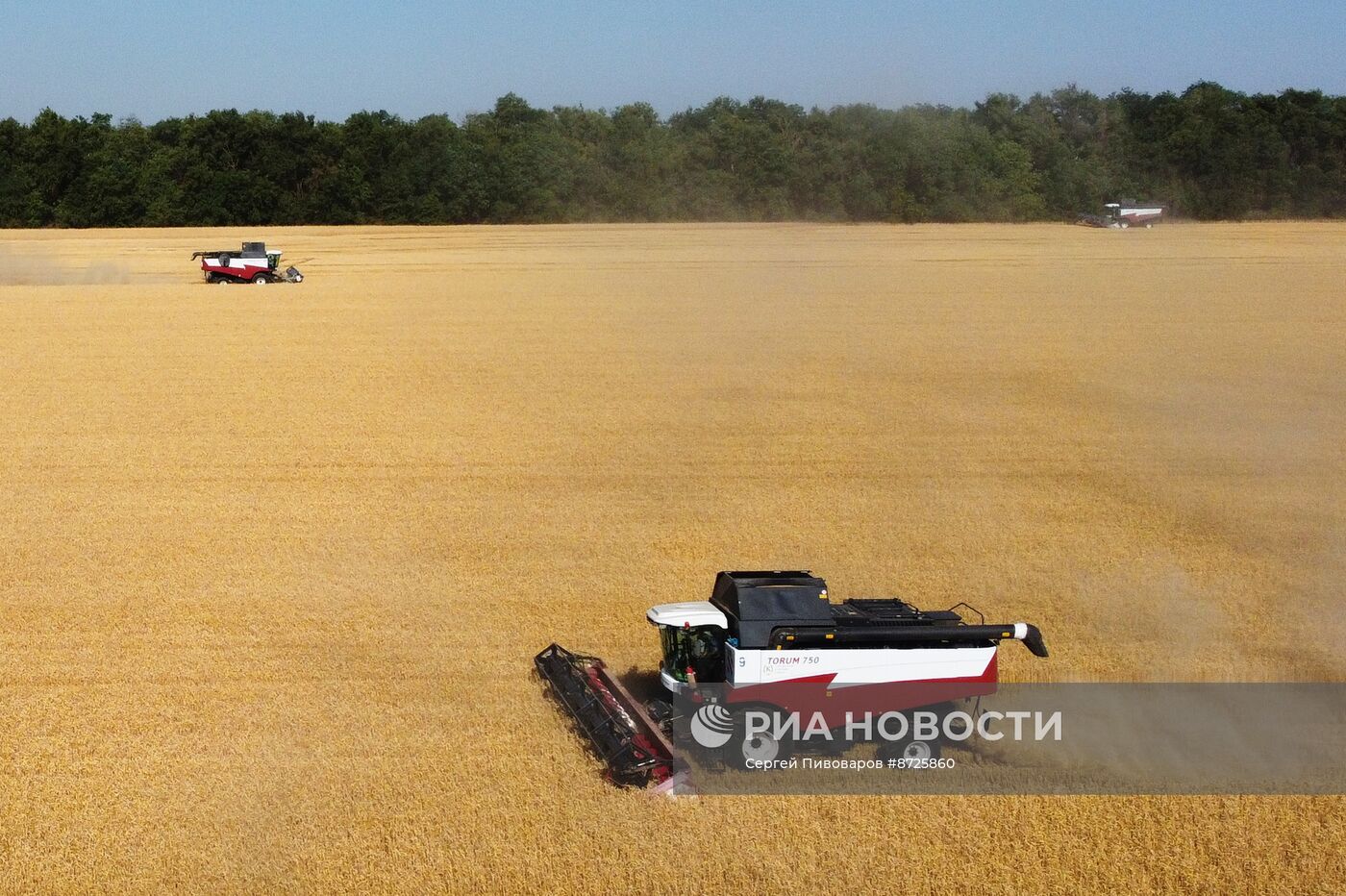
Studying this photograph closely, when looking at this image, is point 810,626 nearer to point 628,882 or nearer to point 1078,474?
point 628,882

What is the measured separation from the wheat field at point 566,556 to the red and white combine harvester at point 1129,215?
46288 millimetres

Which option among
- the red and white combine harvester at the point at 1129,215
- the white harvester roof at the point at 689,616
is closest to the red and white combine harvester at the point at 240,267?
the white harvester roof at the point at 689,616

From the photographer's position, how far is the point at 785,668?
10875mm

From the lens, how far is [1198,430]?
26750mm

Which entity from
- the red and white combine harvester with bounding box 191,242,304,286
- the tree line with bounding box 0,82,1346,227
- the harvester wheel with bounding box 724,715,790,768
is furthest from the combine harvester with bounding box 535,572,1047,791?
the tree line with bounding box 0,82,1346,227

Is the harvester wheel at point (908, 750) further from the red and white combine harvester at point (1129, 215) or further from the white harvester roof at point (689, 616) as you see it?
the red and white combine harvester at point (1129, 215)

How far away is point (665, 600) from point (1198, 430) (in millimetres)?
15995

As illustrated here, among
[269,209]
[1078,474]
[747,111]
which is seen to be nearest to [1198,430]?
[1078,474]

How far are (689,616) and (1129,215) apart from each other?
87.9m

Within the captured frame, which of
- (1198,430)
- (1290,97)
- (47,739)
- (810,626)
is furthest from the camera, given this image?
(1290,97)

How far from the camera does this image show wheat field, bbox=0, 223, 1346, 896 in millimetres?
10133

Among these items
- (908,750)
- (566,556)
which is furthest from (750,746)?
(566,556)

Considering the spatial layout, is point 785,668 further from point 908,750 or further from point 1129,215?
point 1129,215

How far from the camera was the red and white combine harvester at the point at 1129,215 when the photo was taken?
9075cm
